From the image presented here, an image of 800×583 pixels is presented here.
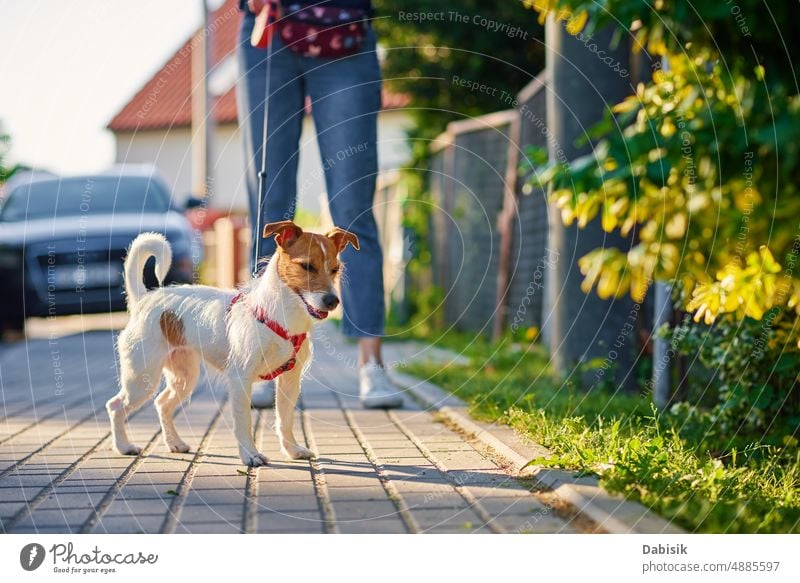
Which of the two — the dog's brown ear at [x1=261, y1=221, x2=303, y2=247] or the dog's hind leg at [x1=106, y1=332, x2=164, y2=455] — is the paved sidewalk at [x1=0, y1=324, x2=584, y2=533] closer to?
the dog's hind leg at [x1=106, y1=332, x2=164, y2=455]

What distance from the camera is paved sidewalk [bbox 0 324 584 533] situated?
2732mm

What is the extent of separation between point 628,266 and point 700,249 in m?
0.38

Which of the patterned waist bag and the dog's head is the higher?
the patterned waist bag

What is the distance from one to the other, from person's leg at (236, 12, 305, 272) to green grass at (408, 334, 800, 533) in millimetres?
1334

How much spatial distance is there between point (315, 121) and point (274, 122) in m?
0.19

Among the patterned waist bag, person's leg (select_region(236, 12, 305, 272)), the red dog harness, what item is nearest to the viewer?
the red dog harness

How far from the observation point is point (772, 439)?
391 centimetres

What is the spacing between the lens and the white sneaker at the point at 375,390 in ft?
15.4

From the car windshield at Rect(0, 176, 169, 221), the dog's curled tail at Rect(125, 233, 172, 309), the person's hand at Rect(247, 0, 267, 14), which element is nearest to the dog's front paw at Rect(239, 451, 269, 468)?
the dog's curled tail at Rect(125, 233, 172, 309)

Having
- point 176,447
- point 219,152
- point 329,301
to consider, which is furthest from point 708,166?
point 219,152

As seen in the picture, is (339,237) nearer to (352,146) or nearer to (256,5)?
(352,146)

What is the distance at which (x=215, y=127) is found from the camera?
1486 centimetres

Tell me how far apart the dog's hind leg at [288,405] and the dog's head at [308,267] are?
33 centimetres
